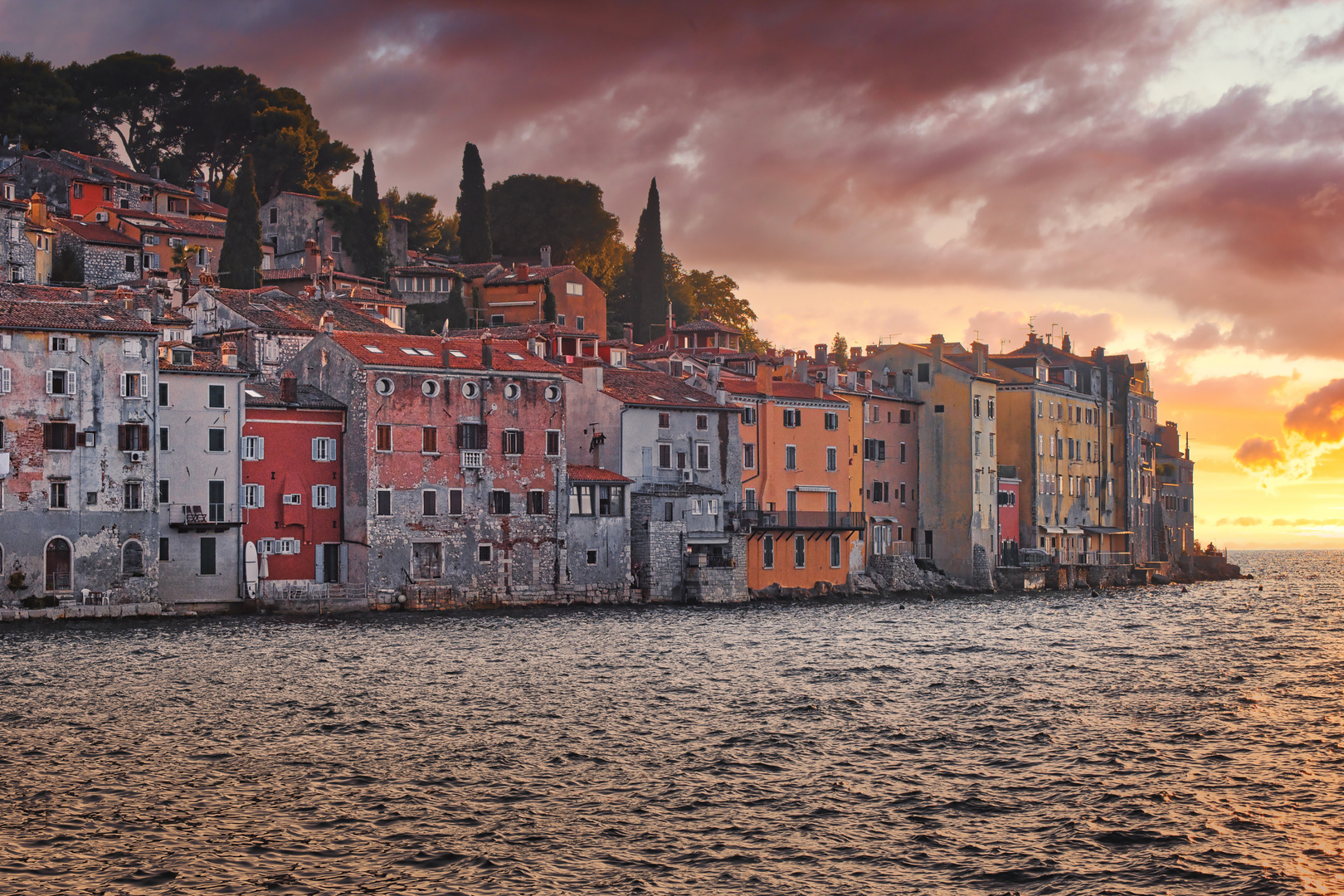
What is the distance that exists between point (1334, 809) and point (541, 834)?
1234 centimetres

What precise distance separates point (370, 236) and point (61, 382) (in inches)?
1889

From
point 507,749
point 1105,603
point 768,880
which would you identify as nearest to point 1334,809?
point 768,880

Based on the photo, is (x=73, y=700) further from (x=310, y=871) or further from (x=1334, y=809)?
(x=1334, y=809)

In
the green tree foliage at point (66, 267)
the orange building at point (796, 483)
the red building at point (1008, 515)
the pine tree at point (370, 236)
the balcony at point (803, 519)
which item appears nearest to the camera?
the balcony at point (803, 519)

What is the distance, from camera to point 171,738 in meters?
28.5

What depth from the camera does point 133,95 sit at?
11044 cm

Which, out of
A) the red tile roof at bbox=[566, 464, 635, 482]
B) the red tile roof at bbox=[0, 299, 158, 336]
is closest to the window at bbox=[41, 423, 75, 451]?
the red tile roof at bbox=[0, 299, 158, 336]

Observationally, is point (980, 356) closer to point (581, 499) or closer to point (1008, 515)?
point (1008, 515)

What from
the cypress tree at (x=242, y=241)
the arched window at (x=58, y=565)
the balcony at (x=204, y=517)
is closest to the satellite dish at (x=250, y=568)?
the balcony at (x=204, y=517)

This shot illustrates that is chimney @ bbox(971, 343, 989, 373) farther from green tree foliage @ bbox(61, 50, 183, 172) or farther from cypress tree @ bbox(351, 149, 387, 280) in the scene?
green tree foliage @ bbox(61, 50, 183, 172)

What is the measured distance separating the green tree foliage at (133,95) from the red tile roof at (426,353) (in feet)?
184

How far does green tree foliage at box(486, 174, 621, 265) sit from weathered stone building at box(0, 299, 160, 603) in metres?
58.2

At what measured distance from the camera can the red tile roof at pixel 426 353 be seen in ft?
195

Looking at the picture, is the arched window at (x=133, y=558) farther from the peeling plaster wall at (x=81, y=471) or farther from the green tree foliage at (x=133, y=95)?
the green tree foliage at (x=133, y=95)
